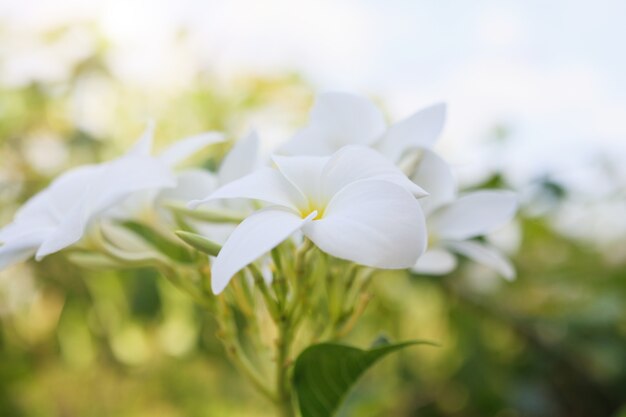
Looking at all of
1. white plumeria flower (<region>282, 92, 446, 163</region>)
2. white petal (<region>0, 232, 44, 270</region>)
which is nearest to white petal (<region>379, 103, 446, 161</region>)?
white plumeria flower (<region>282, 92, 446, 163</region>)

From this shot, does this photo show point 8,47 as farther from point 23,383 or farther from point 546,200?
point 546,200

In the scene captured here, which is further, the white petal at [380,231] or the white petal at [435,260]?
the white petal at [435,260]

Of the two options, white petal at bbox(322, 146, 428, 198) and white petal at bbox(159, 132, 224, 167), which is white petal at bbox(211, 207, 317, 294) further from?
white petal at bbox(159, 132, 224, 167)

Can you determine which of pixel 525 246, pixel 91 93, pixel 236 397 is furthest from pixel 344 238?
pixel 91 93

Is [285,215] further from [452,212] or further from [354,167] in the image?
[452,212]

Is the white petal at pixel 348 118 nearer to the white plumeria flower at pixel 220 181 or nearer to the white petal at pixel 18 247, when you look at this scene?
the white plumeria flower at pixel 220 181

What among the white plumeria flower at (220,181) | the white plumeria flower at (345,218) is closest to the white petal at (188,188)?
the white plumeria flower at (220,181)
